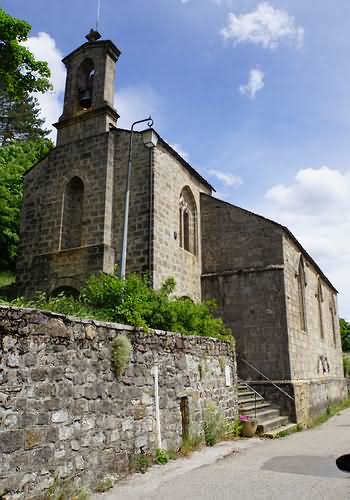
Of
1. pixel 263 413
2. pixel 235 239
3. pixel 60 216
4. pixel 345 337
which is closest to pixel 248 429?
pixel 263 413

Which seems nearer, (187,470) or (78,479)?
(78,479)

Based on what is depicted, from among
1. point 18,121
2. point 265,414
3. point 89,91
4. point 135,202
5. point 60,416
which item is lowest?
point 265,414

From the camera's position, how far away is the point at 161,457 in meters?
7.66

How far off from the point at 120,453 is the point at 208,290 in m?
11.3

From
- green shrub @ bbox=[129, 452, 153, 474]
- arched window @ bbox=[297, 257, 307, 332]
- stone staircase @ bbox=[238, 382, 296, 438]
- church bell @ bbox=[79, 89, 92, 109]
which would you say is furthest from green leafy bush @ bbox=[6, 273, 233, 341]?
church bell @ bbox=[79, 89, 92, 109]

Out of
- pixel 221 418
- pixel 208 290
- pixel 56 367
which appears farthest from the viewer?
pixel 208 290

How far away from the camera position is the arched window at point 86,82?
1789 centimetres

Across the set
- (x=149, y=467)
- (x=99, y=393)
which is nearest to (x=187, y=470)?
(x=149, y=467)

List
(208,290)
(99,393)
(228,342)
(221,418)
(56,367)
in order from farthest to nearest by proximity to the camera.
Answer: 1. (208,290)
2. (228,342)
3. (221,418)
4. (99,393)
5. (56,367)

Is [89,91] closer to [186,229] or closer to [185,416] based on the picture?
[186,229]

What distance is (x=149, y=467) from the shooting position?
23.9 ft

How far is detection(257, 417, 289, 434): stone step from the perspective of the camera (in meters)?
12.0

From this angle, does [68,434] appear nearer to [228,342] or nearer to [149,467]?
[149,467]

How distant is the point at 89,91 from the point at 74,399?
1463 centimetres
